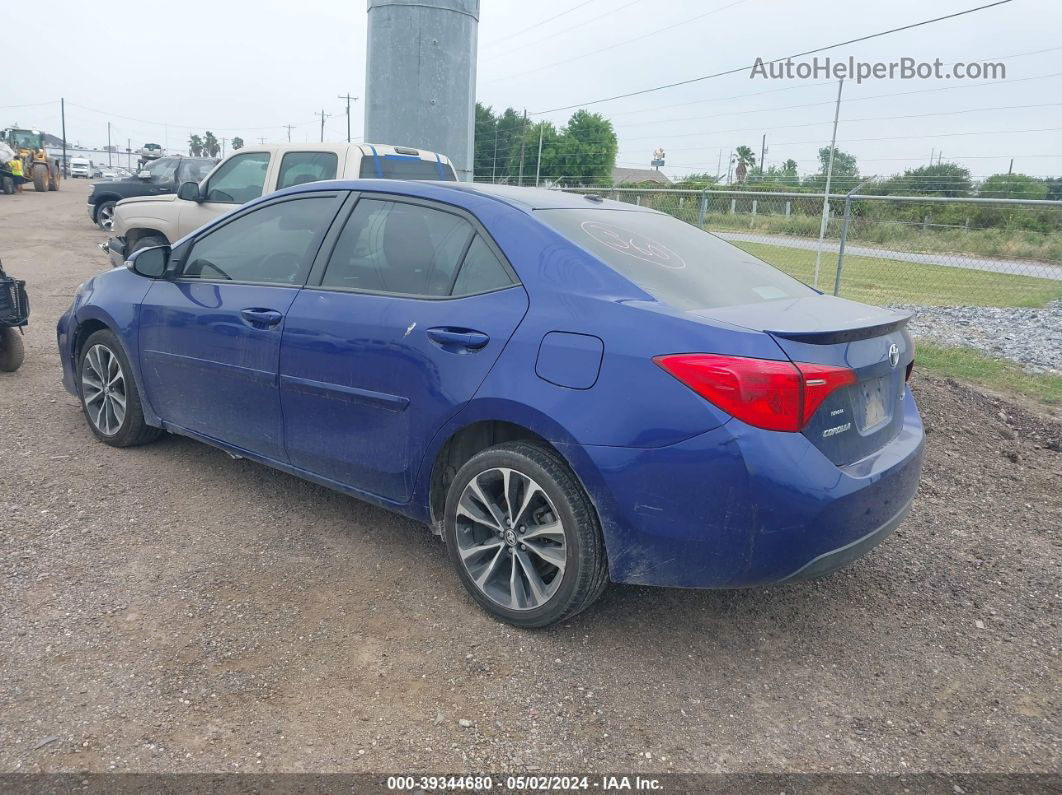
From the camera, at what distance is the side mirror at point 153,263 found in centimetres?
452

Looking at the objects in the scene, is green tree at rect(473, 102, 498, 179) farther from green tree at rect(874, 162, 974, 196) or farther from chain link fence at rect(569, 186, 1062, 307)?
chain link fence at rect(569, 186, 1062, 307)

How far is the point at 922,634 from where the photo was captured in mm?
3404

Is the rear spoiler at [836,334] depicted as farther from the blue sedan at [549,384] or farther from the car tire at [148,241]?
the car tire at [148,241]

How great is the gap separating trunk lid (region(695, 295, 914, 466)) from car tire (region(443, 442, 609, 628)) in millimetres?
787

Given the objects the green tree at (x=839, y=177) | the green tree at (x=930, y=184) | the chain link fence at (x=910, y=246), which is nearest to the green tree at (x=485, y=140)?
the green tree at (x=839, y=177)

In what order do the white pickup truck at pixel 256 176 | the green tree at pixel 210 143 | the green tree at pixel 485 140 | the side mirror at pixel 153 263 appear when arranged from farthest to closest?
the green tree at pixel 210 143
the green tree at pixel 485 140
the white pickup truck at pixel 256 176
the side mirror at pixel 153 263

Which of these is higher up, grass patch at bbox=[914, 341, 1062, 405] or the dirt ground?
grass patch at bbox=[914, 341, 1062, 405]

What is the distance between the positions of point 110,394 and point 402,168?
4556mm

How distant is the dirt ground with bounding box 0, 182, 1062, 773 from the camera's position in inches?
103

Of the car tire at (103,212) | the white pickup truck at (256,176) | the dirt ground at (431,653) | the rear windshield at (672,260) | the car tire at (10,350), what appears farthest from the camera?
the car tire at (103,212)

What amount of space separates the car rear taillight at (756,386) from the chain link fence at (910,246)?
687 centimetres

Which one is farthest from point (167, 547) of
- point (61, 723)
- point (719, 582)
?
point (719, 582)

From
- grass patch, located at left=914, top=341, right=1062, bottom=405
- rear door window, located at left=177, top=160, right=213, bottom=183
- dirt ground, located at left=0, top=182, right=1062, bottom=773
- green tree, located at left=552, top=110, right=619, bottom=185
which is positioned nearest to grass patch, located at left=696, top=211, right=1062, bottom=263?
grass patch, located at left=914, top=341, right=1062, bottom=405

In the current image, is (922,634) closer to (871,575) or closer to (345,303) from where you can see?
(871,575)
